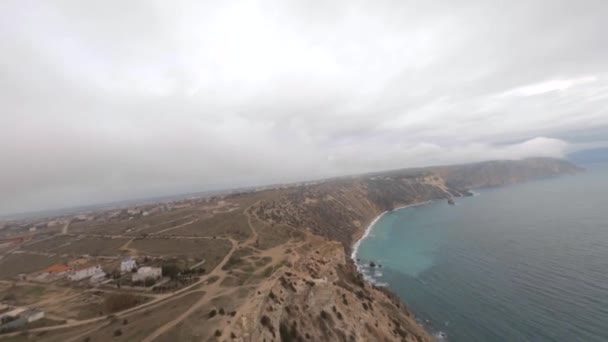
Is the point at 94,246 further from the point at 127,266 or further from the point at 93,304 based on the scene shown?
the point at 93,304

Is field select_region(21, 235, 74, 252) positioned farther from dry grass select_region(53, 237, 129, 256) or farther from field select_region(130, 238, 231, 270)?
field select_region(130, 238, 231, 270)

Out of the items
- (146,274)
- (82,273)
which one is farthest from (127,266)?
(146,274)

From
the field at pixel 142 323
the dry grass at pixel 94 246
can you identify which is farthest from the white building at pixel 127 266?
the field at pixel 142 323

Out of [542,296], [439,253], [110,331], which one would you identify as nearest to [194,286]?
[110,331]

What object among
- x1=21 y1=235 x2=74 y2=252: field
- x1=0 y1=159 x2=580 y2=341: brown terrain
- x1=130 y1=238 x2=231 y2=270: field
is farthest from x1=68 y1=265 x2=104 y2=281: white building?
x1=21 y1=235 x2=74 y2=252: field

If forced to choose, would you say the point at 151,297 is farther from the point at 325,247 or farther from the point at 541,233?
the point at 541,233

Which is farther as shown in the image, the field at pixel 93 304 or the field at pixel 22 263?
the field at pixel 22 263

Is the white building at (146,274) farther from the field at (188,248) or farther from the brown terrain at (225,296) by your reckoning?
the field at (188,248)

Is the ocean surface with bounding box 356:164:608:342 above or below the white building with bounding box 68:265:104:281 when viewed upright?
below
